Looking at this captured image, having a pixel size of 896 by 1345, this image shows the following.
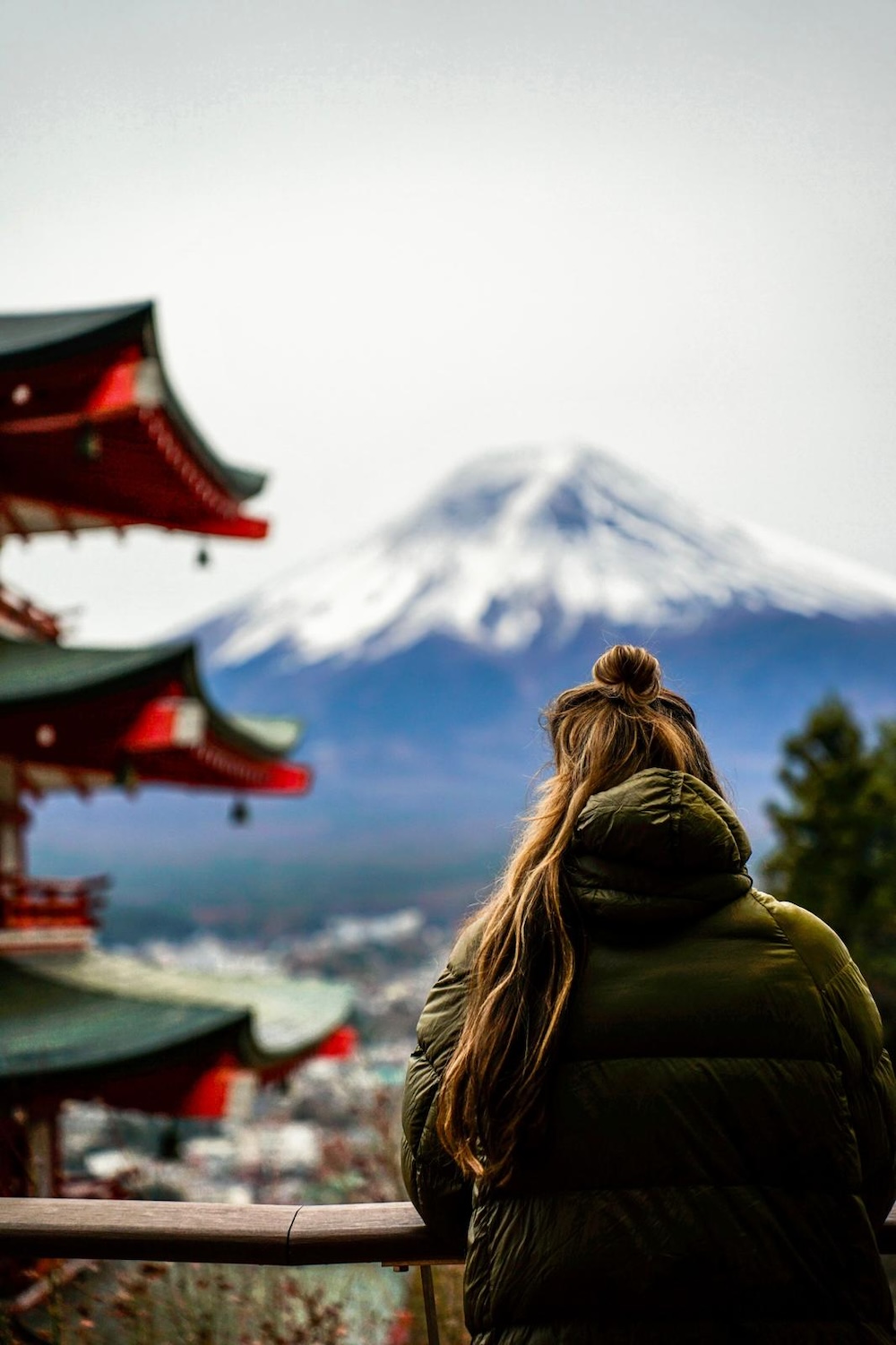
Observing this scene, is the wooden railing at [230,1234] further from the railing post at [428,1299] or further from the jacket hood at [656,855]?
the jacket hood at [656,855]

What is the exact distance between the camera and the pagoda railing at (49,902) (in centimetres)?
620

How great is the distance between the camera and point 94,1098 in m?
5.70

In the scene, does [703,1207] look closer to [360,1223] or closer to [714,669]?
[360,1223]

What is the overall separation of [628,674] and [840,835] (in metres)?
13.8

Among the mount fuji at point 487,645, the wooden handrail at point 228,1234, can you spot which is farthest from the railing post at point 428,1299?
the mount fuji at point 487,645

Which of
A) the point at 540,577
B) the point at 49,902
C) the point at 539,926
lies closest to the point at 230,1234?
the point at 539,926

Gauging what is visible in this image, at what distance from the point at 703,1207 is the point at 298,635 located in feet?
266

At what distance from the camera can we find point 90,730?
20.0 ft

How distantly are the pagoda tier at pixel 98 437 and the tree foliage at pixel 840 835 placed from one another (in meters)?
9.51

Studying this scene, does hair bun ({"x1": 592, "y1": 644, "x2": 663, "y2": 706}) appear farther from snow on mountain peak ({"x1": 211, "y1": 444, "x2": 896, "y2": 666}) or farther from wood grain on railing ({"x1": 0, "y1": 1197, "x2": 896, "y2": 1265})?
snow on mountain peak ({"x1": 211, "y1": 444, "x2": 896, "y2": 666})

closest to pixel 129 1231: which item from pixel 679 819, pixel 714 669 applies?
pixel 679 819

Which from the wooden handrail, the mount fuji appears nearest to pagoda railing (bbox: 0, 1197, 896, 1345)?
the wooden handrail

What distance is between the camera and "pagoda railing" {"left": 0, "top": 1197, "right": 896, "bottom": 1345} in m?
1.57

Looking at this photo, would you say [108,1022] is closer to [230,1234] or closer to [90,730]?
[90,730]
